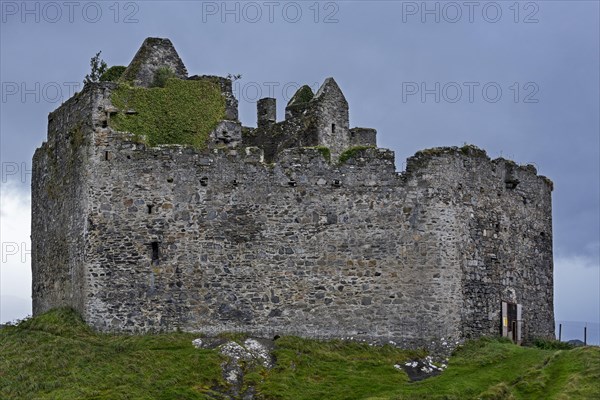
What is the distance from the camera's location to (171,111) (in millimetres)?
41938

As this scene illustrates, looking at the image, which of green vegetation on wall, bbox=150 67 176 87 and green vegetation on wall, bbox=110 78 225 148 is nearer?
green vegetation on wall, bbox=110 78 225 148

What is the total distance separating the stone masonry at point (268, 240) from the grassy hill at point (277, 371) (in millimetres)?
1167

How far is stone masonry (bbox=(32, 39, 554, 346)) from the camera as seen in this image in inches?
1551

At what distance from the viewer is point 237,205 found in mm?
40031

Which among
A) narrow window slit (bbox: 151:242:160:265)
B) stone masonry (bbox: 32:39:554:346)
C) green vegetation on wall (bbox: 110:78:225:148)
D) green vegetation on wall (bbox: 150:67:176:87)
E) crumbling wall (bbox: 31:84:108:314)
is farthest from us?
green vegetation on wall (bbox: 150:67:176:87)

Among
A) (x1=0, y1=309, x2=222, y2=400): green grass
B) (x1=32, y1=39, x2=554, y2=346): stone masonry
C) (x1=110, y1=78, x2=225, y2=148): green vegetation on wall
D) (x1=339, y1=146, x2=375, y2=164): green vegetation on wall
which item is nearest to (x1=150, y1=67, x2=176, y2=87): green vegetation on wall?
(x1=110, y1=78, x2=225, y2=148): green vegetation on wall

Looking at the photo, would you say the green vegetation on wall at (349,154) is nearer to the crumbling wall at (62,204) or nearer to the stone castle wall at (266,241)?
the stone castle wall at (266,241)

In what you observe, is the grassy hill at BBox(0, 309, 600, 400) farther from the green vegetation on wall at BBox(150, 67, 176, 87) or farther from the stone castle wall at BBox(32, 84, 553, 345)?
the green vegetation on wall at BBox(150, 67, 176, 87)

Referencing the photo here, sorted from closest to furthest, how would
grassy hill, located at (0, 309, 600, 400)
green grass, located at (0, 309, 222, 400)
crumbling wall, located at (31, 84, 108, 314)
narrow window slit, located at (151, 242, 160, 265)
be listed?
green grass, located at (0, 309, 222, 400)
grassy hill, located at (0, 309, 600, 400)
narrow window slit, located at (151, 242, 160, 265)
crumbling wall, located at (31, 84, 108, 314)

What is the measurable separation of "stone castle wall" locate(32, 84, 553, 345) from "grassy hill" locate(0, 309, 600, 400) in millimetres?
1184

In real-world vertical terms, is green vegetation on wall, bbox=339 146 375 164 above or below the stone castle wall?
above

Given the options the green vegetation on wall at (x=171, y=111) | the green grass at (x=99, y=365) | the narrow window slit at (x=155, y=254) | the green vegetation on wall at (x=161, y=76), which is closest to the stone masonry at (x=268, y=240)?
the narrow window slit at (x=155, y=254)

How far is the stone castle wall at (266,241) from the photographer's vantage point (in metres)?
39.4

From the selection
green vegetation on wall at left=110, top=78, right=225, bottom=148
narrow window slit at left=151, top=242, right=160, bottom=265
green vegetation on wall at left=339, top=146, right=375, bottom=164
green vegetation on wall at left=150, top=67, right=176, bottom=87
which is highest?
green vegetation on wall at left=150, top=67, right=176, bottom=87
